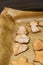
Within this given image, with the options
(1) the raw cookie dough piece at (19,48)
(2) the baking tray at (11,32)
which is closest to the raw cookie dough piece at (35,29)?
(2) the baking tray at (11,32)

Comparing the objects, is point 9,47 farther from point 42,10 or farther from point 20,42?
point 42,10

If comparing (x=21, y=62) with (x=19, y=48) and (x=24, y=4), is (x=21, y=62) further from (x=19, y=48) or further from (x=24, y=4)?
(x=24, y=4)

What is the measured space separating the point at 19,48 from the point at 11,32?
174mm

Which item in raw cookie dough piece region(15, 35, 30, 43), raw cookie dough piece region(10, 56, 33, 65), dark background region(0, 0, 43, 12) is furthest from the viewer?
dark background region(0, 0, 43, 12)

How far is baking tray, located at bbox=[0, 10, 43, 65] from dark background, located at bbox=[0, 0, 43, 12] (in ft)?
0.29

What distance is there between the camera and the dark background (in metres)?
1.47

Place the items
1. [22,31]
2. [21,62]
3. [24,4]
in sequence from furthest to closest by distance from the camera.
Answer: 1. [24,4]
2. [22,31]
3. [21,62]

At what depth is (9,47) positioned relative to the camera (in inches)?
41.9

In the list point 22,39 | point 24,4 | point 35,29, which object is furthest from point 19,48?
point 24,4

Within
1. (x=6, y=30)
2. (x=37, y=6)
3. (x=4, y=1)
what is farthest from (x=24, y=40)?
(x=4, y=1)

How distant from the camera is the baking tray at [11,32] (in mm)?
1007

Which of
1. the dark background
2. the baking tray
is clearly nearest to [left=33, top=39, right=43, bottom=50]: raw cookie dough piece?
the baking tray

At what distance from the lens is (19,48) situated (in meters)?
1.06

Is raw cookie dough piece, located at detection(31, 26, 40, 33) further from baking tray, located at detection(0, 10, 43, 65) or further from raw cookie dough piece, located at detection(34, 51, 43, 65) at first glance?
raw cookie dough piece, located at detection(34, 51, 43, 65)
